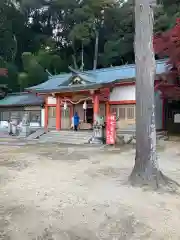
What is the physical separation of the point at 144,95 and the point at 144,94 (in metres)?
0.02

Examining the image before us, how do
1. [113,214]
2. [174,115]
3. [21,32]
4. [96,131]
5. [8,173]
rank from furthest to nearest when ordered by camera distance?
[21,32]
[174,115]
[96,131]
[8,173]
[113,214]

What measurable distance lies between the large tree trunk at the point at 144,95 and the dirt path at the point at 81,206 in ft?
2.46

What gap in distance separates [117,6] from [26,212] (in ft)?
121

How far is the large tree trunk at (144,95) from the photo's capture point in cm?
686

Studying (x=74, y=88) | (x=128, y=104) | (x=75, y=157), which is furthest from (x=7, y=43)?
(x=75, y=157)

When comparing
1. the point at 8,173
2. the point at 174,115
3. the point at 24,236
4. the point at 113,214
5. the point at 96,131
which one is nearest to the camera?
the point at 24,236

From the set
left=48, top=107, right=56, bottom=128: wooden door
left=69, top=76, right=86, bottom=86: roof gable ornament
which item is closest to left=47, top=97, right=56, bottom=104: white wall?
left=48, top=107, right=56, bottom=128: wooden door

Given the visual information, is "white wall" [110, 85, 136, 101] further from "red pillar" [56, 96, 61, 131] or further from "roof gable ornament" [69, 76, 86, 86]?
"red pillar" [56, 96, 61, 131]

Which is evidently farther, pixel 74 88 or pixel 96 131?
pixel 74 88

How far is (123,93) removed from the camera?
60.1 ft

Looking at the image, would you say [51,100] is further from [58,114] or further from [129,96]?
[129,96]

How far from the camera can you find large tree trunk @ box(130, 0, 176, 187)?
6.86 m

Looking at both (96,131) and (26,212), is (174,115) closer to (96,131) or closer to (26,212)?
(96,131)

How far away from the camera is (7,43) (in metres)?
38.0
